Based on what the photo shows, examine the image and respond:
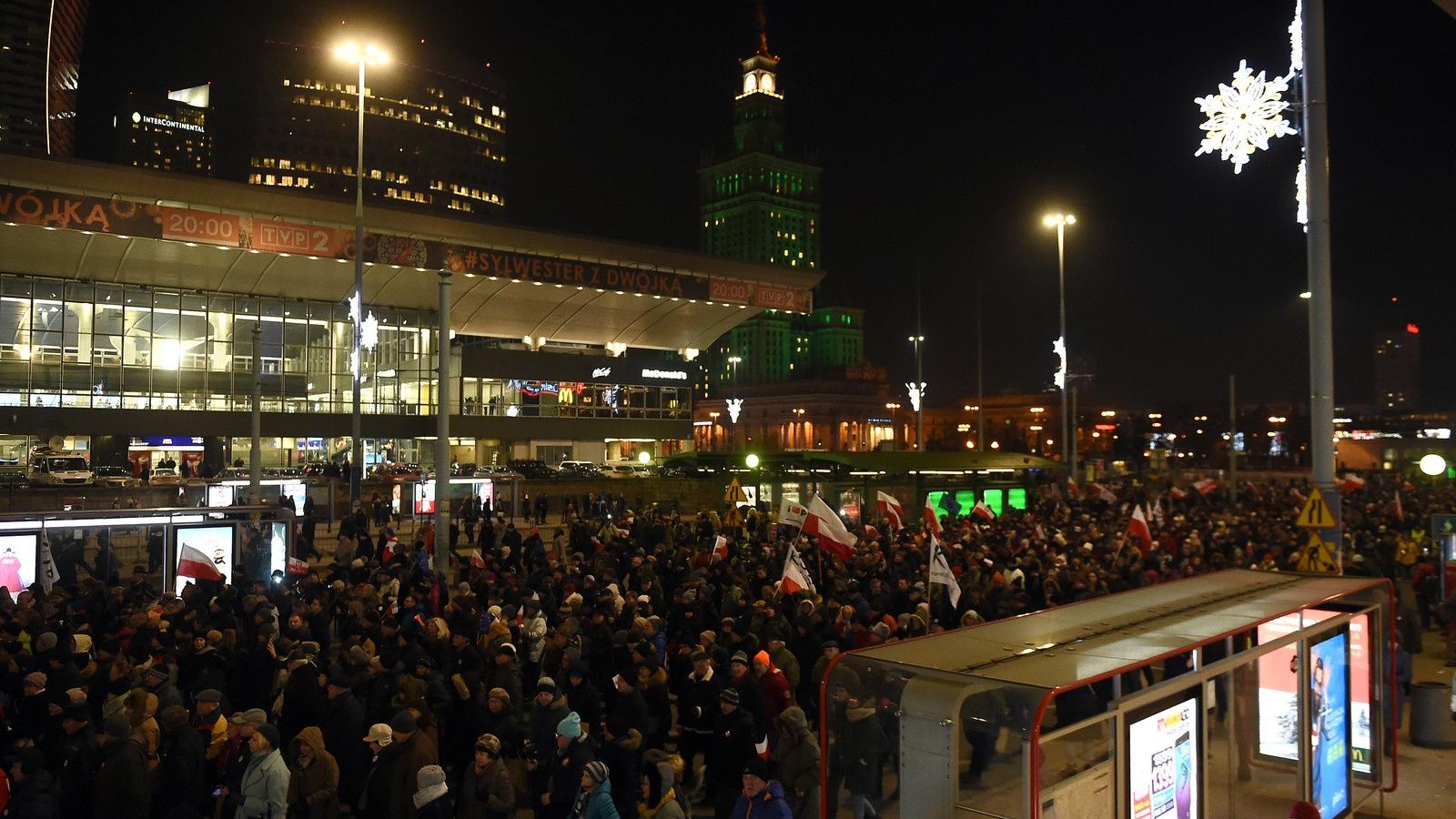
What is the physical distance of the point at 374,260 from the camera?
143 ft

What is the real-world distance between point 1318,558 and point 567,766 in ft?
27.8

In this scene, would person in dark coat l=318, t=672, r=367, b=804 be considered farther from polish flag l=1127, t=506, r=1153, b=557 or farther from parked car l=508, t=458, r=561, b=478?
parked car l=508, t=458, r=561, b=478

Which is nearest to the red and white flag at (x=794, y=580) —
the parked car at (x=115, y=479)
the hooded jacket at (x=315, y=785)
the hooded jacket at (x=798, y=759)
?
the hooded jacket at (x=798, y=759)

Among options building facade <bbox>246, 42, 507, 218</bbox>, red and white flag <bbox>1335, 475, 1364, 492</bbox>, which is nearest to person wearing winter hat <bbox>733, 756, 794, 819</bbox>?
red and white flag <bbox>1335, 475, 1364, 492</bbox>

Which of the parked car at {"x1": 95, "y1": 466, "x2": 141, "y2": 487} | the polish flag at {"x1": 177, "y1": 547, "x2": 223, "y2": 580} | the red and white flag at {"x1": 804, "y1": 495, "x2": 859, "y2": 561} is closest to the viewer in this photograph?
the polish flag at {"x1": 177, "y1": 547, "x2": 223, "y2": 580}

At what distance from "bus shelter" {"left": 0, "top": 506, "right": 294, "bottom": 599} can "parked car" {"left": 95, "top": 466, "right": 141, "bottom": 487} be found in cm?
1831

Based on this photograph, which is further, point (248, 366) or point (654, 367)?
point (654, 367)

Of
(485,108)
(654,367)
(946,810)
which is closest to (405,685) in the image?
(946,810)

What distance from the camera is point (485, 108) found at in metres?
164

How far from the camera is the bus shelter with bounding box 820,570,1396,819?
17.2 feet

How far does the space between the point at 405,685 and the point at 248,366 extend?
147 ft

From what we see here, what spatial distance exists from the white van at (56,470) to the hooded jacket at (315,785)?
3110cm

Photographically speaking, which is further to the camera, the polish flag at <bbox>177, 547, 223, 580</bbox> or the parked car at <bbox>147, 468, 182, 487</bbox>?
the parked car at <bbox>147, 468, 182, 487</bbox>

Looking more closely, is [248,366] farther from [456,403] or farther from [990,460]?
[990,460]
